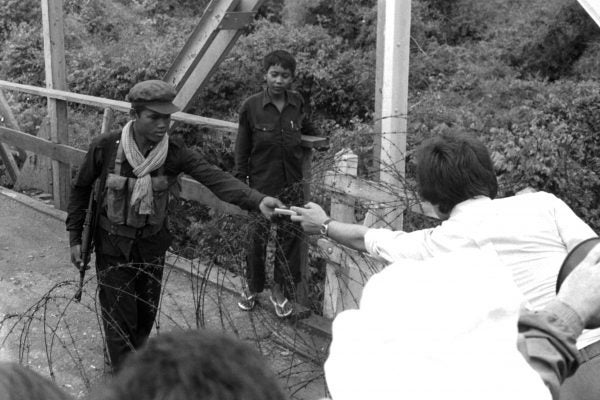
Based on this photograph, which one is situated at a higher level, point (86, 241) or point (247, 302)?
point (86, 241)

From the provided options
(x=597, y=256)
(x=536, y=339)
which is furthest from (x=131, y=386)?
(x=597, y=256)

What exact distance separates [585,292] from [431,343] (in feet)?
2.82

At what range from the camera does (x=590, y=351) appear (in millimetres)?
2389

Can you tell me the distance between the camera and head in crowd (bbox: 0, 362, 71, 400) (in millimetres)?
1299

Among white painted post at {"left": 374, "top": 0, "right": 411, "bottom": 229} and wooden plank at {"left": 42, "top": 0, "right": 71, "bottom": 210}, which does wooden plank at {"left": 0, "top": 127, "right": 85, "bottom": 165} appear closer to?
wooden plank at {"left": 42, "top": 0, "right": 71, "bottom": 210}

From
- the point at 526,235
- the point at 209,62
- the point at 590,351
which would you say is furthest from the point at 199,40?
the point at 590,351

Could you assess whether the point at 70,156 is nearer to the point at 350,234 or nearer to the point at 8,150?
the point at 8,150

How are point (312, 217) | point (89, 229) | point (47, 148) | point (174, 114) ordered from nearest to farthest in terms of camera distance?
point (312, 217), point (89, 229), point (174, 114), point (47, 148)

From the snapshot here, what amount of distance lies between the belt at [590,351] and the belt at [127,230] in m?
2.49

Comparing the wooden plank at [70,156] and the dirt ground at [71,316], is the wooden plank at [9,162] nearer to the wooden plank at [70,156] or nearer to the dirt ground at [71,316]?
the wooden plank at [70,156]

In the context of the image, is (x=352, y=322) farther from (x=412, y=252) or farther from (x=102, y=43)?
(x=102, y=43)

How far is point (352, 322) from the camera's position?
140 cm

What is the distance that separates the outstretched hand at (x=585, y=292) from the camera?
2002 mm

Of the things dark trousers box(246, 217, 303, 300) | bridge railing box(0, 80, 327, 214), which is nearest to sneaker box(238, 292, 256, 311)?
dark trousers box(246, 217, 303, 300)
